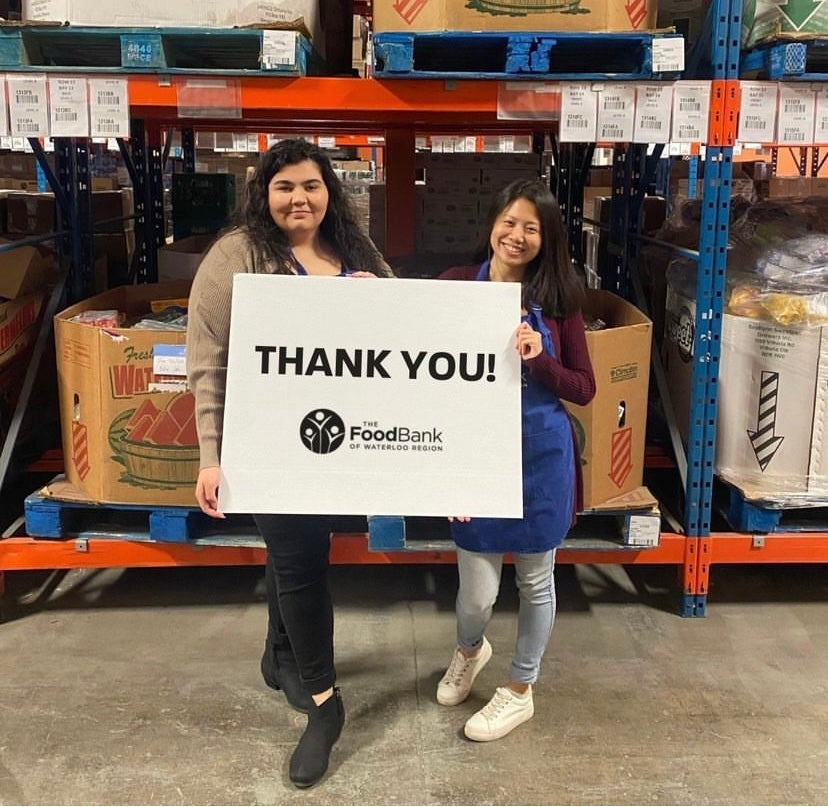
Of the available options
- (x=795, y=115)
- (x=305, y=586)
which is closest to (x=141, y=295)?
(x=305, y=586)

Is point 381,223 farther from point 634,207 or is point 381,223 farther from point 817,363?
point 817,363

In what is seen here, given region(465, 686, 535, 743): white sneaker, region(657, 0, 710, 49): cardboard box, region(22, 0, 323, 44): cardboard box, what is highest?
region(657, 0, 710, 49): cardboard box

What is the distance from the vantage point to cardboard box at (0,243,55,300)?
12.5 ft

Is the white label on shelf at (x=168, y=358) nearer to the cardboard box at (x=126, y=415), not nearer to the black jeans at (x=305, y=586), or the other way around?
the cardboard box at (x=126, y=415)

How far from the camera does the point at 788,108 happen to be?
3.12 meters

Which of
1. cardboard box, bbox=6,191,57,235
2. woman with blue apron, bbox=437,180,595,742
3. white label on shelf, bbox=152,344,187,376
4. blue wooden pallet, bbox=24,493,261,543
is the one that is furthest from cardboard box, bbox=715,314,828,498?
cardboard box, bbox=6,191,57,235

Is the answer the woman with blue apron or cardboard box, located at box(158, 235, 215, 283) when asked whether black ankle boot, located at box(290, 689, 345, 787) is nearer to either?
the woman with blue apron

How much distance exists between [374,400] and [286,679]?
3.51 feet

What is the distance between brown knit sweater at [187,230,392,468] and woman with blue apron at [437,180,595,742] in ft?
1.97

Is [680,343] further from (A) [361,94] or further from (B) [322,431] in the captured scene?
(B) [322,431]

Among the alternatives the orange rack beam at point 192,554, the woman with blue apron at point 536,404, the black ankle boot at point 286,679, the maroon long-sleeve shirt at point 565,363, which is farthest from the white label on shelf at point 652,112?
the black ankle boot at point 286,679

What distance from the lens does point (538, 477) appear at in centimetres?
246

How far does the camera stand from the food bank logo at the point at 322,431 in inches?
90.7

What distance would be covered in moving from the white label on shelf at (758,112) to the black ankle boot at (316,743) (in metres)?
2.39
